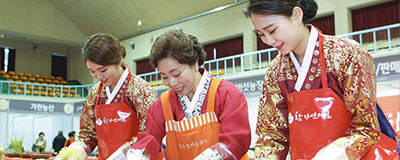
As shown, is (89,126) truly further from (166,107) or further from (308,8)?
Result: (308,8)

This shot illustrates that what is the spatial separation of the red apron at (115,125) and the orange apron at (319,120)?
3.38ft

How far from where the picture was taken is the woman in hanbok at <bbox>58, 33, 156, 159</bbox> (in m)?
2.01

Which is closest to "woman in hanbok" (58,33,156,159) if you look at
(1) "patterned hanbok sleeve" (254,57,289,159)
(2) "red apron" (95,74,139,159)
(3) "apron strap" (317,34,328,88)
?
(2) "red apron" (95,74,139,159)

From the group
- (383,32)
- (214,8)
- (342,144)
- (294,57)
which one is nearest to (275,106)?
(294,57)

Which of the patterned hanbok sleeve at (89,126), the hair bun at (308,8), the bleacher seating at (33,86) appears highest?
the bleacher seating at (33,86)

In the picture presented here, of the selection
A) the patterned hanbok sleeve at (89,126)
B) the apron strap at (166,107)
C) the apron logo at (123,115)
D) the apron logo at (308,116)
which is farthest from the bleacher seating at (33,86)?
the apron logo at (308,116)

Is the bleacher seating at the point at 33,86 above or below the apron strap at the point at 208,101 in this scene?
above

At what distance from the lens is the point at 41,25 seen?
14.6m

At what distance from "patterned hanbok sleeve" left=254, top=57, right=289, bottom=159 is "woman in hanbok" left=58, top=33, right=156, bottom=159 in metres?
0.75

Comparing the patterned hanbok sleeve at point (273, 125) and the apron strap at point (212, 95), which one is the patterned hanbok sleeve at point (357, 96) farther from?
the apron strap at point (212, 95)

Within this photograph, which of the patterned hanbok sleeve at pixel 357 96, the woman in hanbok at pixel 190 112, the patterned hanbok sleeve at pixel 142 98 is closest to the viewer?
the patterned hanbok sleeve at pixel 357 96

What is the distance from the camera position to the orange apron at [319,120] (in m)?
1.19

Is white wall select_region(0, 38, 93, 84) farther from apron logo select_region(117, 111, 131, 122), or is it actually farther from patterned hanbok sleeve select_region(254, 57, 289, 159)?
patterned hanbok sleeve select_region(254, 57, 289, 159)

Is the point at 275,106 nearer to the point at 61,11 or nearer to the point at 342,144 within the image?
the point at 342,144
